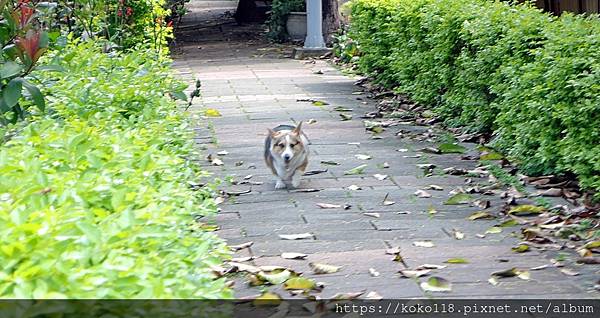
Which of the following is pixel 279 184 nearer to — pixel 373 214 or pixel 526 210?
pixel 373 214

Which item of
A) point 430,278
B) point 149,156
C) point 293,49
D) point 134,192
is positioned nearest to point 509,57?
point 430,278

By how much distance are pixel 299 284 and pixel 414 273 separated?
65 centimetres

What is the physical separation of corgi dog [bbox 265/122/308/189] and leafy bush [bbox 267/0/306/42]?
13.3m

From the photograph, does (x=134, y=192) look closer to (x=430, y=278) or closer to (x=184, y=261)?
(x=184, y=261)

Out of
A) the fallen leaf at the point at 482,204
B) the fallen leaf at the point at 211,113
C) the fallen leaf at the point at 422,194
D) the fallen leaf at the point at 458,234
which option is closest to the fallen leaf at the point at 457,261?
the fallen leaf at the point at 458,234

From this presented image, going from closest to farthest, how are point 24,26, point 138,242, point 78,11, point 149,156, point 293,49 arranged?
1. point 138,242
2. point 149,156
3. point 24,26
4. point 78,11
5. point 293,49

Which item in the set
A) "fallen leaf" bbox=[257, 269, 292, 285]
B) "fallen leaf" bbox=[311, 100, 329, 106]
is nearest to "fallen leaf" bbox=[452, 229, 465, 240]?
"fallen leaf" bbox=[257, 269, 292, 285]

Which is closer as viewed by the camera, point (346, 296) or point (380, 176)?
point (346, 296)

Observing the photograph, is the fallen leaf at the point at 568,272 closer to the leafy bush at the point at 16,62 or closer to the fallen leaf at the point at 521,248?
the fallen leaf at the point at 521,248

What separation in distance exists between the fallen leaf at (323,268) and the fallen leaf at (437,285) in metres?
0.53

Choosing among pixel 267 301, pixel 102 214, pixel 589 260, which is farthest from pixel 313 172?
pixel 102 214

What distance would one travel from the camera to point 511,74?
841 centimetres

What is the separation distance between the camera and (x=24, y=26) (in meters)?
6.23

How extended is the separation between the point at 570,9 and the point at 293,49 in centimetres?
668
